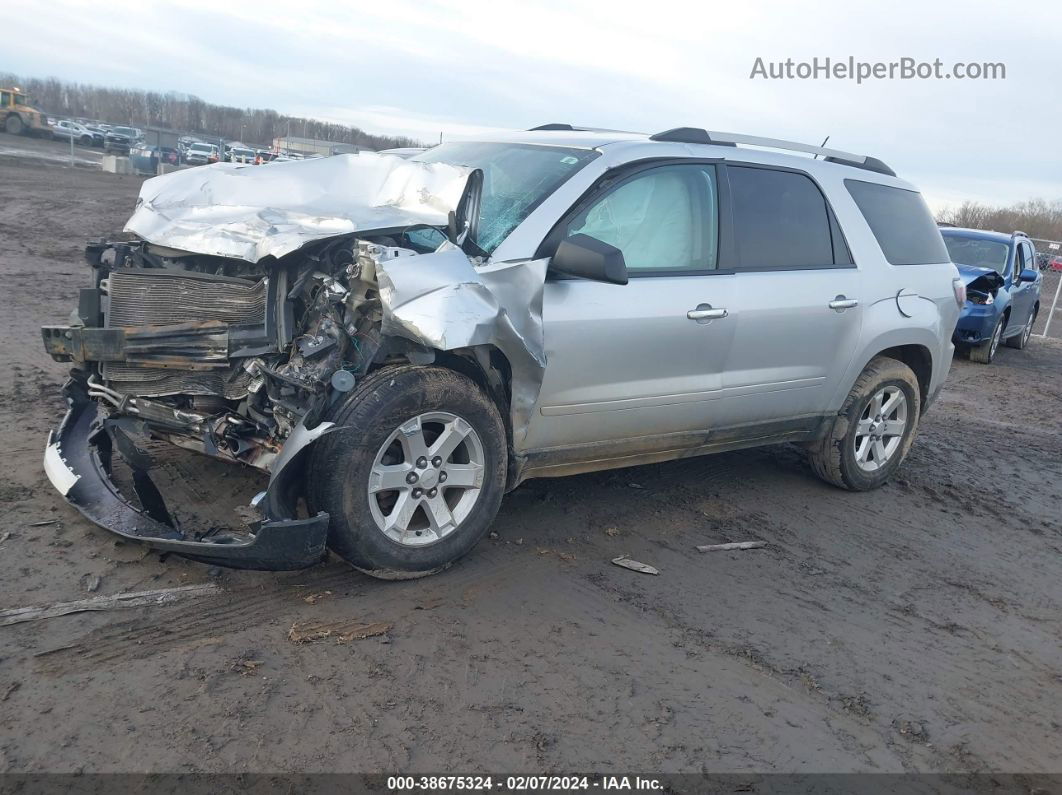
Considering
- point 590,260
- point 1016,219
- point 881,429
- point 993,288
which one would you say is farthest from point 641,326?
point 1016,219

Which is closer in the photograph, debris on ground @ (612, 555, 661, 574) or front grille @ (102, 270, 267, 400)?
front grille @ (102, 270, 267, 400)

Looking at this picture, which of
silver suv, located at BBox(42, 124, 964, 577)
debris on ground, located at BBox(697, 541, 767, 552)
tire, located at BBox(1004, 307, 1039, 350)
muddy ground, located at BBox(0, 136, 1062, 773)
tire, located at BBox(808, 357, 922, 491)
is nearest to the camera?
muddy ground, located at BBox(0, 136, 1062, 773)

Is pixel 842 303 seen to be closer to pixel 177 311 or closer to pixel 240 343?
pixel 240 343

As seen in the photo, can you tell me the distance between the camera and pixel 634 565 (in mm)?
4477

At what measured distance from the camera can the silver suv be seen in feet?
12.3

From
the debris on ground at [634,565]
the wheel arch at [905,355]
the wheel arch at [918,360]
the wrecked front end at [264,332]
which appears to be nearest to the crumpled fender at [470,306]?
the wrecked front end at [264,332]

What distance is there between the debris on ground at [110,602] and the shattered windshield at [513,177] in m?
1.90

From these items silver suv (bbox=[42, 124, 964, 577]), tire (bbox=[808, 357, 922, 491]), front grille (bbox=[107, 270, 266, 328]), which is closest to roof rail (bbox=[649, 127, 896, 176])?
silver suv (bbox=[42, 124, 964, 577])

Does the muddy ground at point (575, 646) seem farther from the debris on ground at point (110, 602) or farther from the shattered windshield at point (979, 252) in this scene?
the shattered windshield at point (979, 252)

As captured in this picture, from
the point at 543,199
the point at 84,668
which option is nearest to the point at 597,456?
the point at 543,199

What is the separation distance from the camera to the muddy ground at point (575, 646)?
2.92 m

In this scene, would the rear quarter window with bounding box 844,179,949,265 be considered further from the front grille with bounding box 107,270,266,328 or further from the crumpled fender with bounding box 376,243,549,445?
the front grille with bounding box 107,270,266,328

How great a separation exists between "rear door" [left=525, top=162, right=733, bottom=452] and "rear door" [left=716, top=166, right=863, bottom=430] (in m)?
0.17

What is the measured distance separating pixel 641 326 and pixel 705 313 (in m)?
0.44
